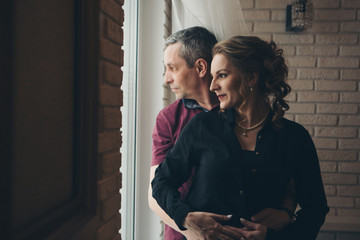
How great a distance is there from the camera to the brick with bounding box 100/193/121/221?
112cm

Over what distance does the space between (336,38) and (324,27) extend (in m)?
0.13

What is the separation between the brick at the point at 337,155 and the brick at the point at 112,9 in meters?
2.03

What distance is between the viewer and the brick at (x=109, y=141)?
1084 millimetres

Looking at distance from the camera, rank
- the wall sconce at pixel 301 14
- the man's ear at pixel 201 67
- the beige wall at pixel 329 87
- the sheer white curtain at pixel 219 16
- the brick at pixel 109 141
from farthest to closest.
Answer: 1. the beige wall at pixel 329 87
2. the wall sconce at pixel 301 14
3. the sheer white curtain at pixel 219 16
4. the man's ear at pixel 201 67
5. the brick at pixel 109 141

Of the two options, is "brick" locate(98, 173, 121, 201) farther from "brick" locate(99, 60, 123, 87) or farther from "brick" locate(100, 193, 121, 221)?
"brick" locate(99, 60, 123, 87)

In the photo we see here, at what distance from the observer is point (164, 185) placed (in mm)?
1219

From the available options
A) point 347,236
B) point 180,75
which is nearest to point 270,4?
point 180,75

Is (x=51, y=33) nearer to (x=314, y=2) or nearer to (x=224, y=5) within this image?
(x=224, y=5)

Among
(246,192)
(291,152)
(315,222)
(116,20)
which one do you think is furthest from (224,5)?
(315,222)

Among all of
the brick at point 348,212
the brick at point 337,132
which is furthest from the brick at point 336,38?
the brick at point 348,212

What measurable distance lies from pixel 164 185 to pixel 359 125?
6.64ft

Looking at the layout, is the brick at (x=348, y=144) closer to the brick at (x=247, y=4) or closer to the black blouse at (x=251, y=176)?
the brick at (x=247, y=4)

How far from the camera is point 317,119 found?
257 centimetres

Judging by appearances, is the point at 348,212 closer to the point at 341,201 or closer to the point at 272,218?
the point at 341,201
